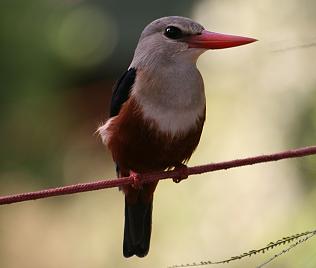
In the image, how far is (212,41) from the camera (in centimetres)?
307

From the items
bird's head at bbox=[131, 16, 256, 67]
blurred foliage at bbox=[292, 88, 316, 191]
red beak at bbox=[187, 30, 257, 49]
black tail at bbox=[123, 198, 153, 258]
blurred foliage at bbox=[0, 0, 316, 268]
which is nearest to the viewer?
red beak at bbox=[187, 30, 257, 49]

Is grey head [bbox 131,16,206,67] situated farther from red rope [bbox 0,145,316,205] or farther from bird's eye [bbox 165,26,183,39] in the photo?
red rope [bbox 0,145,316,205]

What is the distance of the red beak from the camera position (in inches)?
117

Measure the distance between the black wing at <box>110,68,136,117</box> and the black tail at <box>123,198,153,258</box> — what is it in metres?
0.43

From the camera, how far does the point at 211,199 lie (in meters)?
6.23

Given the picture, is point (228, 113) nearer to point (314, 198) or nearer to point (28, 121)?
point (28, 121)

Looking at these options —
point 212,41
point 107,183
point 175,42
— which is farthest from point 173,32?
point 107,183

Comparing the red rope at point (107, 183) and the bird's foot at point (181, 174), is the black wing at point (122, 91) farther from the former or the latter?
the red rope at point (107, 183)

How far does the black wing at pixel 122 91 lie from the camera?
3119mm

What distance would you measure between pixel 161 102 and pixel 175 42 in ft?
0.84

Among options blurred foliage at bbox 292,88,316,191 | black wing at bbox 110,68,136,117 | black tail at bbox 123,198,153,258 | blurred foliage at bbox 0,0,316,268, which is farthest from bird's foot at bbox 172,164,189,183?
blurred foliage at bbox 0,0,316,268

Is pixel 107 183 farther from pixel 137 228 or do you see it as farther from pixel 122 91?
pixel 137 228

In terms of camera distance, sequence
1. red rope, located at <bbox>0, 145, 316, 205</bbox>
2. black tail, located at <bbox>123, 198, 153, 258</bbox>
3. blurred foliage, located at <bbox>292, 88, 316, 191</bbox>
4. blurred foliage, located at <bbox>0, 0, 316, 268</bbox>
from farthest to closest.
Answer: blurred foliage, located at <bbox>0, 0, 316, 268</bbox>, blurred foliage, located at <bbox>292, 88, 316, 191</bbox>, black tail, located at <bbox>123, 198, 153, 258</bbox>, red rope, located at <bbox>0, 145, 316, 205</bbox>

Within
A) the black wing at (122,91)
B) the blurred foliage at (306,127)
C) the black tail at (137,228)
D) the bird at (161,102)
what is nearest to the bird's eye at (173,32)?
the bird at (161,102)
